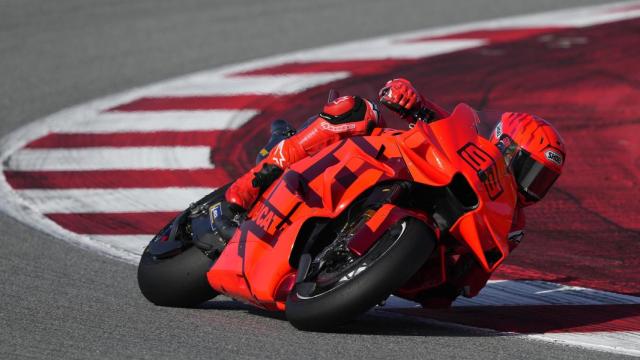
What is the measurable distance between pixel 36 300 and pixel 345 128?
1591mm

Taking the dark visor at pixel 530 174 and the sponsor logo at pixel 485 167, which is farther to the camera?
the dark visor at pixel 530 174

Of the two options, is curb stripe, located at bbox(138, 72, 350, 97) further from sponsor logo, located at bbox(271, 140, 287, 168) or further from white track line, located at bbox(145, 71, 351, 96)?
sponsor logo, located at bbox(271, 140, 287, 168)

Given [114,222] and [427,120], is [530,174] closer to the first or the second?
[427,120]

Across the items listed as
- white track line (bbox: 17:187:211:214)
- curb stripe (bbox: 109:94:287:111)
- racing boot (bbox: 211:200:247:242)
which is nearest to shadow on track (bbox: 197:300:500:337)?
racing boot (bbox: 211:200:247:242)

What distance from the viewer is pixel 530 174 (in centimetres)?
532

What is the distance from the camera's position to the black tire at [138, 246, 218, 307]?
18.8 ft

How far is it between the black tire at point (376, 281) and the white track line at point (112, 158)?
4.26m

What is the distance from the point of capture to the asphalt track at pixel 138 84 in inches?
195

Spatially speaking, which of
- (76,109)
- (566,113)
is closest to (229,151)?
(76,109)

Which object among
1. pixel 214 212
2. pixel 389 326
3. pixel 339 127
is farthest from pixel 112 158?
pixel 389 326

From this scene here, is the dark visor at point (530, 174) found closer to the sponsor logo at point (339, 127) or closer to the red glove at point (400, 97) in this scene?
the red glove at point (400, 97)

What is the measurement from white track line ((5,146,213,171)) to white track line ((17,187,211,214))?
0.66 m

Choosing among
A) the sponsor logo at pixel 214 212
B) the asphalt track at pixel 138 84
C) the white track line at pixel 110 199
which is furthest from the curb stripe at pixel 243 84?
the sponsor logo at pixel 214 212

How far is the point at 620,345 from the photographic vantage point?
17.2 ft
